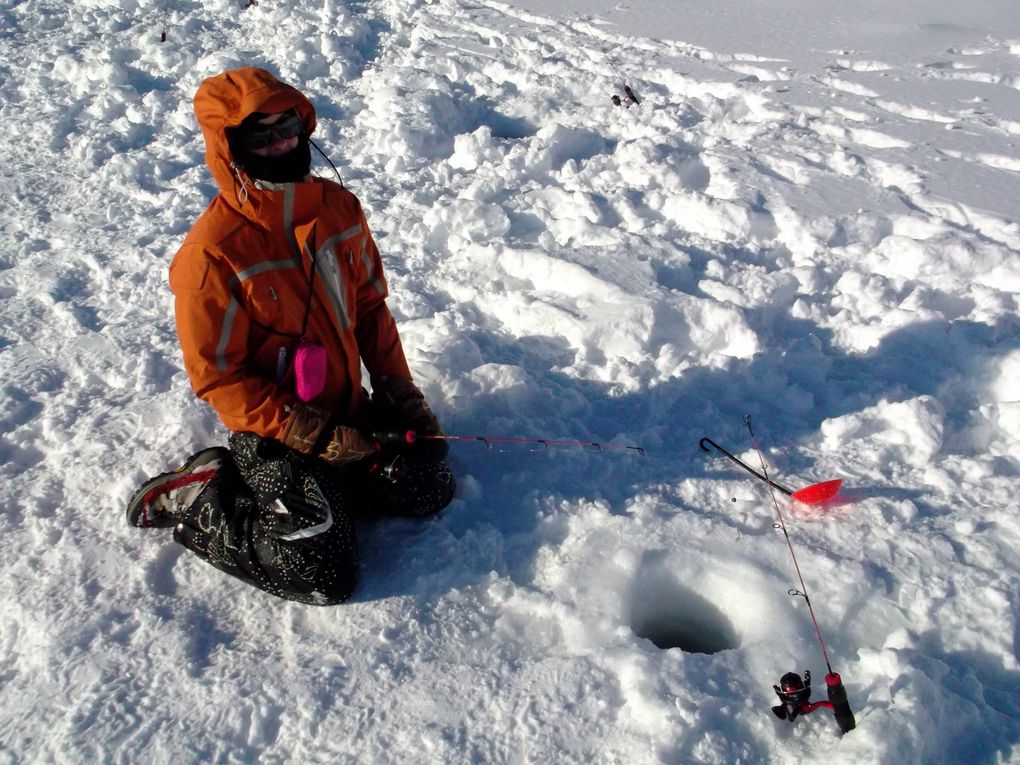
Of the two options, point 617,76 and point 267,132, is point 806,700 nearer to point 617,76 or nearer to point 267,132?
point 267,132

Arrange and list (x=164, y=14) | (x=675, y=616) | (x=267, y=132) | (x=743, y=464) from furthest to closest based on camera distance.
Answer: (x=164, y=14), (x=743, y=464), (x=675, y=616), (x=267, y=132)

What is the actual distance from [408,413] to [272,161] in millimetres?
1168

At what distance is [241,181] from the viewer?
2.87 m

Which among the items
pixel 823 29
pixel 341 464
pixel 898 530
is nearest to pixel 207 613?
pixel 341 464

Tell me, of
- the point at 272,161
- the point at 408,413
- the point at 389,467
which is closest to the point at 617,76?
the point at 408,413

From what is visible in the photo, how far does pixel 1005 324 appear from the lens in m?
4.56

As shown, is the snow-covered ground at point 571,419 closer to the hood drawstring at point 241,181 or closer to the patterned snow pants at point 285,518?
the patterned snow pants at point 285,518

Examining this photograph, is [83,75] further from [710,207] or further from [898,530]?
[898,530]

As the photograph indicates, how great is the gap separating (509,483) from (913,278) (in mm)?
3104

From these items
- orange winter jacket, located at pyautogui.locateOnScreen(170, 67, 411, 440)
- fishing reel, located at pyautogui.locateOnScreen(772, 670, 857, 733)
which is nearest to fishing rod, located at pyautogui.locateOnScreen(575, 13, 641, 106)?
orange winter jacket, located at pyautogui.locateOnScreen(170, 67, 411, 440)

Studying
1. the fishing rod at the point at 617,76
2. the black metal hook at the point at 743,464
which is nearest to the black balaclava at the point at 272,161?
the black metal hook at the point at 743,464

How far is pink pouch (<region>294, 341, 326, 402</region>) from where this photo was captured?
10.1 feet

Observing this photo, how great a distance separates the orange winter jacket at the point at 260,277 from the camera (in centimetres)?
279

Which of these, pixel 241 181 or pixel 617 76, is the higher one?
pixel 241 181
